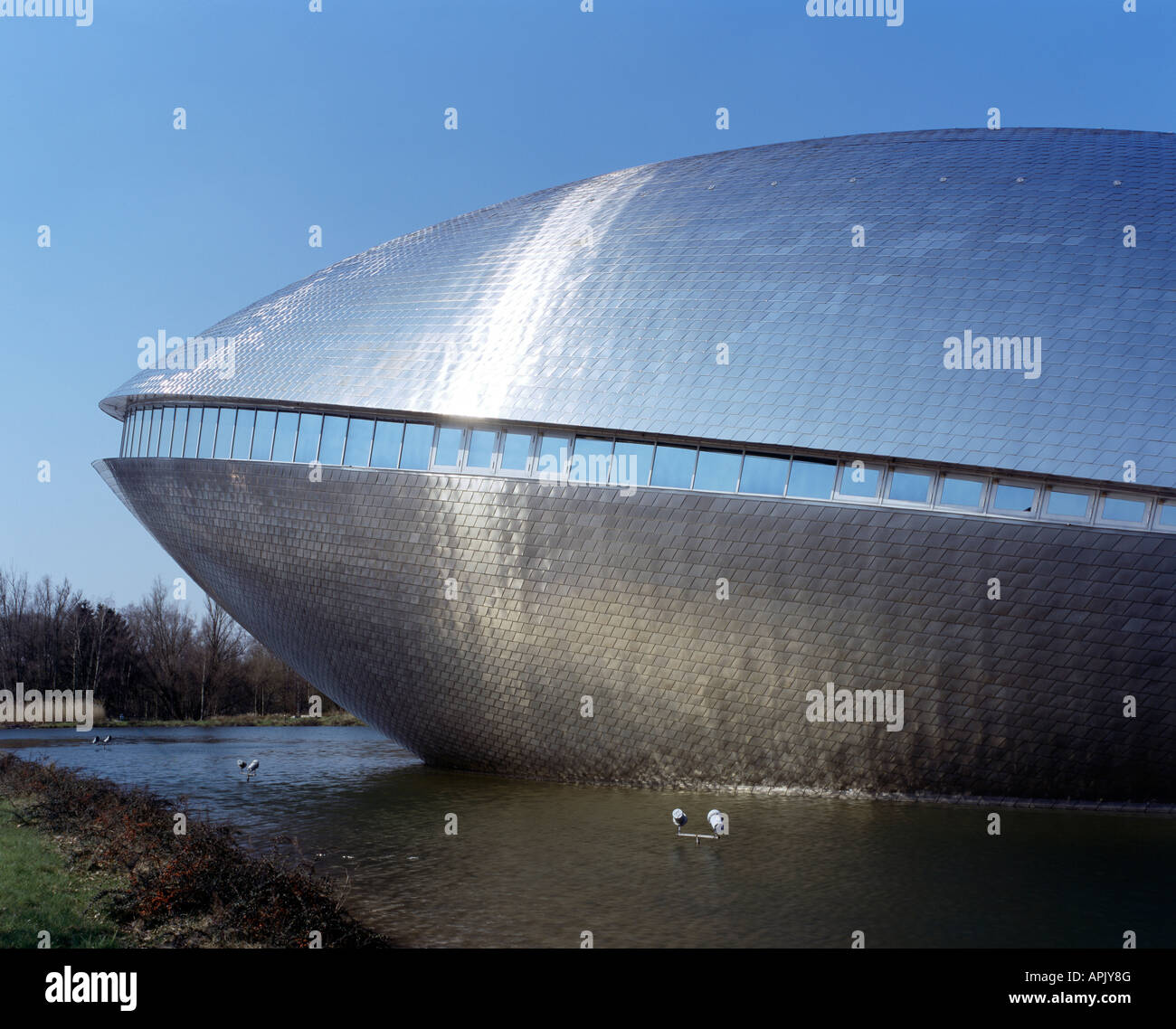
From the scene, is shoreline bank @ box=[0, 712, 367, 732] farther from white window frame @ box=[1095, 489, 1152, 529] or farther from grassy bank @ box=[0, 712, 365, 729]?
white window frame @ box=[1095, 489, 1152, 529]

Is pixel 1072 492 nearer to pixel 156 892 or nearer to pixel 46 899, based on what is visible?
pixel 156 892

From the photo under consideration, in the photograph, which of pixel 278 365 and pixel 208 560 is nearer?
pixel 278 365

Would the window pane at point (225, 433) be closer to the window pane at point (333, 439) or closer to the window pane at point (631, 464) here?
the window pane at point (333, 439)

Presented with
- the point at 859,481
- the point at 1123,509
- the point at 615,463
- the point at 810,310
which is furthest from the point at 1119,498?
the point at 615,463

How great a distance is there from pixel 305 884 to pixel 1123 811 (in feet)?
42.4

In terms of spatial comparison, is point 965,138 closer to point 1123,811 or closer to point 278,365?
point 1123,811

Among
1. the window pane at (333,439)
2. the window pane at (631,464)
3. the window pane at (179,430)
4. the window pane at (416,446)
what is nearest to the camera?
→ the window pane at (631,464)

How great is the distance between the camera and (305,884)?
974cm

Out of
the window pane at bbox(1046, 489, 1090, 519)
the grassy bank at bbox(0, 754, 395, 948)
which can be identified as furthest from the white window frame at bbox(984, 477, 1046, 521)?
the grassy bank at bbox(0, 754, 395, 948)

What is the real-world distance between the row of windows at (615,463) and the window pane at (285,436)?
0.02 meters

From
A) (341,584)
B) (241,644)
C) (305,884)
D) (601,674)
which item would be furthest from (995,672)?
(241,644)

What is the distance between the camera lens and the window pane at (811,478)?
15.7m

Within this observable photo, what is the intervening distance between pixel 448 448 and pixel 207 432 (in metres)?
6.38

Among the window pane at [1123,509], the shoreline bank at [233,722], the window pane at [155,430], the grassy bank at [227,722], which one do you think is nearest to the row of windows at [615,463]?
the window pane at [1123,509]
